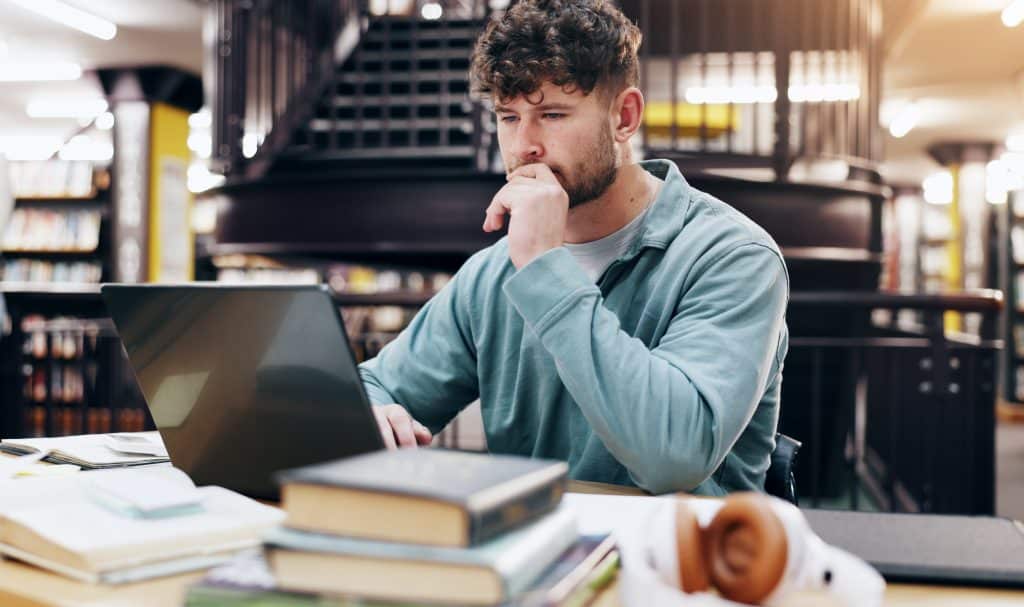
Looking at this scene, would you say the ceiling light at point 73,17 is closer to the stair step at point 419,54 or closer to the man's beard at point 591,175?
the stair step at point 419,54

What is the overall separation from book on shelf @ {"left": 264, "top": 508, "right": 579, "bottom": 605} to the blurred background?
2.31 m

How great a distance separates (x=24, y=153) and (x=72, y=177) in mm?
5252

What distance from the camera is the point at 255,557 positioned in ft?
2.09

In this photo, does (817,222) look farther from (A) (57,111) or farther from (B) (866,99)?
(A) (57,111)

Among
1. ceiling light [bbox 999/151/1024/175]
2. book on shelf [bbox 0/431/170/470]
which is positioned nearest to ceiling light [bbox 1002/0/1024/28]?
ceiling light [bbox 999/151/1024/175]

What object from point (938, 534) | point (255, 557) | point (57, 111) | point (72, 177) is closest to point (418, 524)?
point (255, 557)

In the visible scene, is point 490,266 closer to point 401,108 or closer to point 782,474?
point 782,474

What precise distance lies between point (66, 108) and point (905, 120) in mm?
8230

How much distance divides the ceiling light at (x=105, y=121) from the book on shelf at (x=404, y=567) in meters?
7.85

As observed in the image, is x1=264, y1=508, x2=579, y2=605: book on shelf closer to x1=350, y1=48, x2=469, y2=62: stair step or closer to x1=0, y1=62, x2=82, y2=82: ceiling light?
x1=350, y1=48, x2=469, y2=62: stair step

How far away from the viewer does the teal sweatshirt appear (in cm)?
93

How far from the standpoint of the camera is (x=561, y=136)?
3.79 feet

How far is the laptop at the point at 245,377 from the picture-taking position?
0.79 metres

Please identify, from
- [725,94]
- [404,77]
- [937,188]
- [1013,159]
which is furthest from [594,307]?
[937,188]
